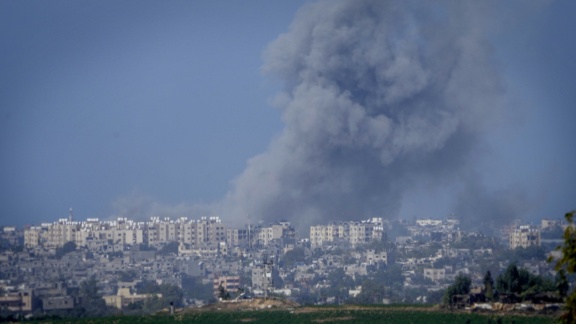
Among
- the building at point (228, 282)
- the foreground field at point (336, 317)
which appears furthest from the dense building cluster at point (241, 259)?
the foreground field at point (336, 317)

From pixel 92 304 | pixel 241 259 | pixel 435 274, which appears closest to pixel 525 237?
pixel 435 274

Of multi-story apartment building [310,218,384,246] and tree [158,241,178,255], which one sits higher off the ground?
multi-story apartment building [310,218,384,246]

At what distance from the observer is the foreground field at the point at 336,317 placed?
24.5 meters

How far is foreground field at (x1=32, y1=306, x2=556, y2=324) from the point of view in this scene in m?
24.5

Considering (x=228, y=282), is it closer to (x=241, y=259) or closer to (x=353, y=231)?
(x=241, y=259)

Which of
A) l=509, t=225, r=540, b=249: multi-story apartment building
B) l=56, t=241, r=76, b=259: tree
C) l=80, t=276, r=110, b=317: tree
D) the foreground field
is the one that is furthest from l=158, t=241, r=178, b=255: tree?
the foreground field

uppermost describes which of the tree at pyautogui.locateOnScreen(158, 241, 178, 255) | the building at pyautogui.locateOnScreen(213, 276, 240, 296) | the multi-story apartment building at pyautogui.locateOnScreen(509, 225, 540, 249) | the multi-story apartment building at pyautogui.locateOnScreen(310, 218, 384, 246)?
the multi-story apartment building at pyautogui.locateOnScreen(310, 218, 384, 246)

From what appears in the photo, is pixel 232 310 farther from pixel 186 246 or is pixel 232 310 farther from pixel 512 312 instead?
pixel 186 246

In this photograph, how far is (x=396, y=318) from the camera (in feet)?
84.0

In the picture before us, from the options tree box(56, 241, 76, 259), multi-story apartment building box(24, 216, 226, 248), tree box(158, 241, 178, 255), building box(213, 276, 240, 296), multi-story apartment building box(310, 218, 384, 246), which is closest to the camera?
building box(213, 276, 240, 296)

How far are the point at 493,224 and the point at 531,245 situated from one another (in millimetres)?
13480

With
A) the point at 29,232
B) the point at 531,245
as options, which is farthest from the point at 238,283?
the point at 29,232

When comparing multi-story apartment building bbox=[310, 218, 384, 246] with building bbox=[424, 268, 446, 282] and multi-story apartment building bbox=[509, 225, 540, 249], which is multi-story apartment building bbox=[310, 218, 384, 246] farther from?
building bbox=[424, 268, 446, 282]

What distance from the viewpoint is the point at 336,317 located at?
2612 cm
